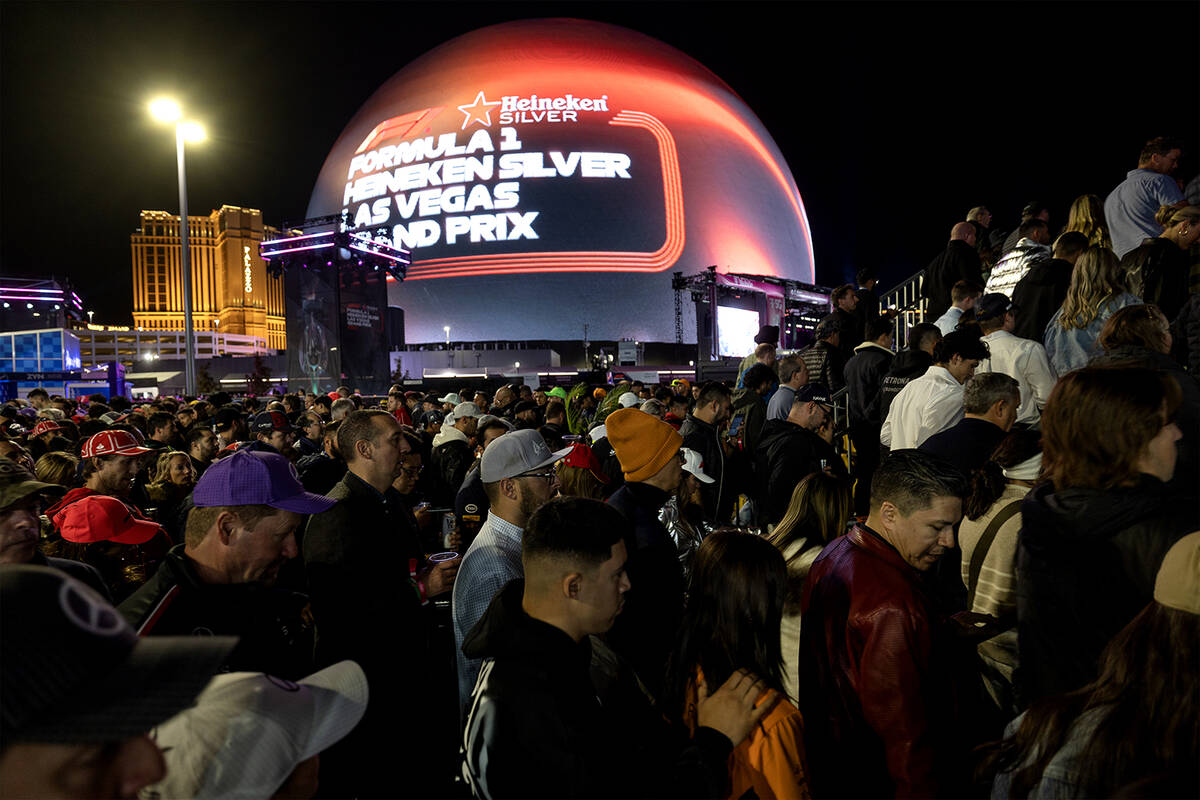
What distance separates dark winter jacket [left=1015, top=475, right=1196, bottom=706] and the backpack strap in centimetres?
101

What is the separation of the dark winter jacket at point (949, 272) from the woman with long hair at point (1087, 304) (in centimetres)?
276

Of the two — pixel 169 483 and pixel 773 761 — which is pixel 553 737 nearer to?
pixel 773 761

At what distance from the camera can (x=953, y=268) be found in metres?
8.37

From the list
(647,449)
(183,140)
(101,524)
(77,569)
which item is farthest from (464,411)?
(183,140)

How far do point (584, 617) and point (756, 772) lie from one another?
2.49 ft

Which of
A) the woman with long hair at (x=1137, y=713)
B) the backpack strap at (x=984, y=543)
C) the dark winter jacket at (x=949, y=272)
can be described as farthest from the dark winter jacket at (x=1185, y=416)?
the dark winter jacket at (x=949, y=272)

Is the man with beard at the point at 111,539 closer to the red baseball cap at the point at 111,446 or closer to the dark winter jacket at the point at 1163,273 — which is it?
the red baseball cap at the point at 111,446

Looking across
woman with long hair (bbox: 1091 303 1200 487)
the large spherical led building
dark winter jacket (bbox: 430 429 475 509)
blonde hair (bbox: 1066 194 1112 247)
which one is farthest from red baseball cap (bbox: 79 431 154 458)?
the large spherical led building

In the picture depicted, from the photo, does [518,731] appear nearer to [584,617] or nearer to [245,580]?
[584,617]

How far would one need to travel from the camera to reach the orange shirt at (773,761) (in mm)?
2078

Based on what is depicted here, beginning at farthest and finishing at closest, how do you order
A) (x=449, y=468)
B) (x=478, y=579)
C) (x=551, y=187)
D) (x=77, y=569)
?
(x=551, y=187)
(x=449, y=468)
(x=478, y=579)
(x=77, y=569)

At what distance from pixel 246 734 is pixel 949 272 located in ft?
29.6

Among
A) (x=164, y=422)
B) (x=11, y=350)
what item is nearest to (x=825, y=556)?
(x=164, y=422)

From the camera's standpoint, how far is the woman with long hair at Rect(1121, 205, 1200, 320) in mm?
4930
